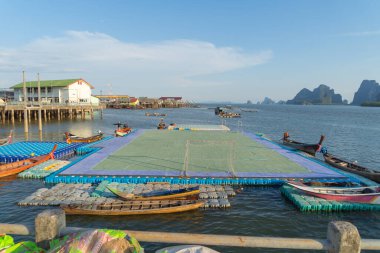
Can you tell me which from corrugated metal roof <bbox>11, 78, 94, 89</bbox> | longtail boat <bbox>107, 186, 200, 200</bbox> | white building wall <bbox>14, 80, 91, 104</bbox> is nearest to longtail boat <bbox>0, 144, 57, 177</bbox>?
longtail boat <bbox>107, 186, 200, 200</bbox>

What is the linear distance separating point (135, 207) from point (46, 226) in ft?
42.4

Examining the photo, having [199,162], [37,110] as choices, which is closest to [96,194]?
[199,162]

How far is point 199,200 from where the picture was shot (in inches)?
708

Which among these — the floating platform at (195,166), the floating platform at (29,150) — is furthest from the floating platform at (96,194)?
the floating platform at (29,150)

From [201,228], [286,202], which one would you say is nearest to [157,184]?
[201,228]

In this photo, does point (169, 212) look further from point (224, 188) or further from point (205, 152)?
point (205, 152)

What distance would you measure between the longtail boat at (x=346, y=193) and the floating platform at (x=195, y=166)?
9.94 feet

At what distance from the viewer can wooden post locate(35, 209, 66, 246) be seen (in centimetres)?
470

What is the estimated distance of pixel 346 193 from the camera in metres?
19.0

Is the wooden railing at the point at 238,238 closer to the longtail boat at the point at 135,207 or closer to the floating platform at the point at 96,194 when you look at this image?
the longtail boat at the point at 135,207

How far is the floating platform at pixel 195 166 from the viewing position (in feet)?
72.5

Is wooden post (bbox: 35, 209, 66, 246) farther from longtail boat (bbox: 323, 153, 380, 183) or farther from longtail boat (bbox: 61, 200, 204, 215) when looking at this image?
longtail boat (bbox: 323, 153, 380, 183)

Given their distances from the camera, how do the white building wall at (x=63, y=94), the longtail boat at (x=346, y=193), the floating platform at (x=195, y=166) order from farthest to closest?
the white building wall at (x=63, y=94)
the floating platform at (x=195, y=166)
the longtail boat at (x=346, y=193)

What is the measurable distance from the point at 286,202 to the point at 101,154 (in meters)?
19.3
